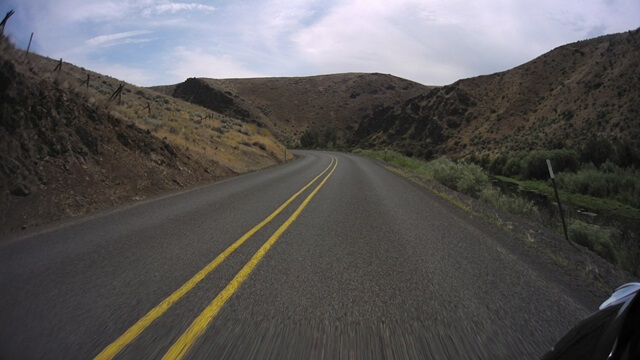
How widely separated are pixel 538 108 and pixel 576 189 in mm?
42313

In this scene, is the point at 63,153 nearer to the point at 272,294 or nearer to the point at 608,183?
the point at 272,294

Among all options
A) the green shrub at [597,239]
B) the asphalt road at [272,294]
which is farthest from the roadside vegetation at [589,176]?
the asphalt road at [272,294]

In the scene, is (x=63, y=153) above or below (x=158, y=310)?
above

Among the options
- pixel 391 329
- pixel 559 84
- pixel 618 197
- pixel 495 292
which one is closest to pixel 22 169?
pixel 391 329

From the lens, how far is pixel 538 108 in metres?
58.7


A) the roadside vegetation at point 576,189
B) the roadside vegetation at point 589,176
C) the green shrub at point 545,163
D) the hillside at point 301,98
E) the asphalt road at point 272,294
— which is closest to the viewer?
the asphalt road at point 272,294

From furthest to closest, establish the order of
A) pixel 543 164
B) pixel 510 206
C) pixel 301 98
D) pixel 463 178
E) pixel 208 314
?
pixel 301 98 → pixel 543 164 → pixel 463 178 → pixel 510 206 → pixel 208 314

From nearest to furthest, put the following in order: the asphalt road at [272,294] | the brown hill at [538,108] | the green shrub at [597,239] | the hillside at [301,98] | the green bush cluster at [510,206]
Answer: the asphalt road at [272,294], the green shrub at [597,239], the green bush cluster at [510,206], the brown hill at [538,108], the hillside at [301,98]

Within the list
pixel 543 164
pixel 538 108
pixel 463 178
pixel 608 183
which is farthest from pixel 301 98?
pixel 463 178

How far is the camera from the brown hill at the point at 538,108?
136ft

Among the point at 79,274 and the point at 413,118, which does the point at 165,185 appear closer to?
the point at 79,274

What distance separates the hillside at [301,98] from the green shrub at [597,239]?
286ft

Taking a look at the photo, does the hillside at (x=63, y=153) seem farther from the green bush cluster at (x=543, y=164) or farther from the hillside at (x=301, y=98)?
the hillside at (x=301, y=98)

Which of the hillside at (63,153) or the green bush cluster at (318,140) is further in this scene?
the green bush cluster at (318,140)
